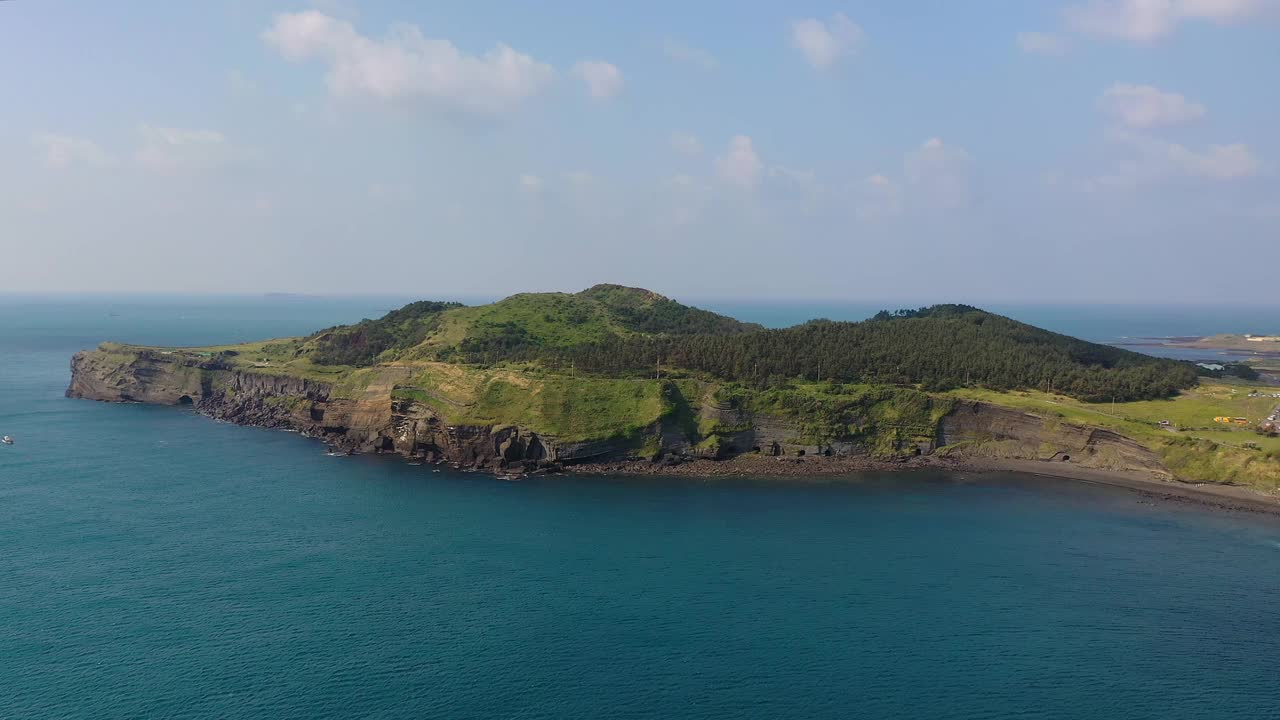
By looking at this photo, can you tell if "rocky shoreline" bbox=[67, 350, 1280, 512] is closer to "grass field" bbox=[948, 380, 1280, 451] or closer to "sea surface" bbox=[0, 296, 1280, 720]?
"grass field" bbox=[948, 380, 1280, 451]

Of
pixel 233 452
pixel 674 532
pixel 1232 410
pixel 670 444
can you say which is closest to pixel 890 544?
pixel 674 532

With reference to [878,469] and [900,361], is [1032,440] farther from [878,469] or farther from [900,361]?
[900,361]

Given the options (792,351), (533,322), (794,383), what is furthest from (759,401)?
(533,322)

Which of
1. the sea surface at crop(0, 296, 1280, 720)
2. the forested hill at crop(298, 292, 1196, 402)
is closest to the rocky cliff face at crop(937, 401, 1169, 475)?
the sea surface at crop(0, 296, 1280, 720)

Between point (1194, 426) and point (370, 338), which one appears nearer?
point (1194, 426)

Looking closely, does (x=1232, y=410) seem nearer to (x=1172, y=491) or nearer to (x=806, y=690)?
(x=1172, y=491)
